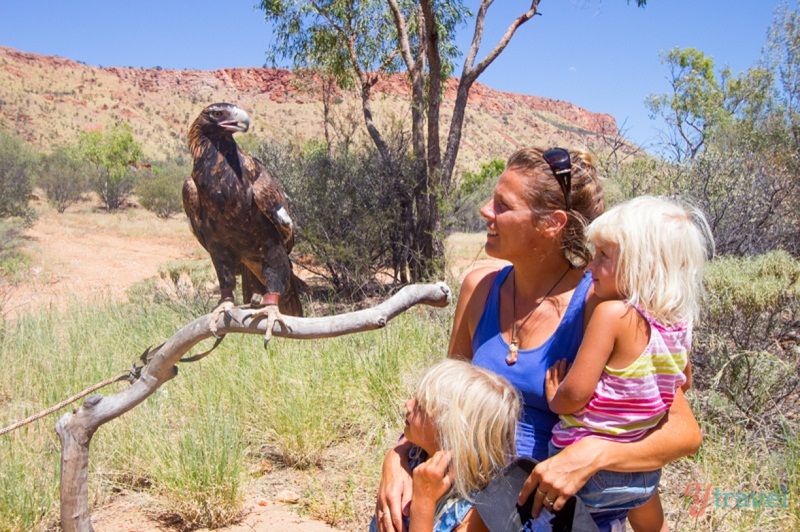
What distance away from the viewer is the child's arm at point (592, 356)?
5.22 ft

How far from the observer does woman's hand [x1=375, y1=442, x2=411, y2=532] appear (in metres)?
1.78

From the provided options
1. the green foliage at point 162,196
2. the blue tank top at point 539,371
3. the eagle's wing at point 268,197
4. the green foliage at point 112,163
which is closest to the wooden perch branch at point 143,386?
the blue tank top at point 539,371

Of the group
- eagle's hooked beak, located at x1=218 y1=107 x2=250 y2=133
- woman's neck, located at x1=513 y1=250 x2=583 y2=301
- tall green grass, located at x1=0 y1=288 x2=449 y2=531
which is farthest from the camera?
tall green grass, located at x1=0 y1=288 x2=449 y2=531

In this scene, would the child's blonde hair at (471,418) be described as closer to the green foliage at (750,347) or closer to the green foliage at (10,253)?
the green foliage at (750,347)

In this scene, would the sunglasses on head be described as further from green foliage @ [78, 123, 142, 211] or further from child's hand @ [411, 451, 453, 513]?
green foliage @ [78, 123, 142, 211]

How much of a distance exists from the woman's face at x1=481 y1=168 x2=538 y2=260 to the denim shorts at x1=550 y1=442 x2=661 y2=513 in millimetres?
571

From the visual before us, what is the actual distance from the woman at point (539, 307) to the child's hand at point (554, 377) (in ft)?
0.07

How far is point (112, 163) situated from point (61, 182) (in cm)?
642

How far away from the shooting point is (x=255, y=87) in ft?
238

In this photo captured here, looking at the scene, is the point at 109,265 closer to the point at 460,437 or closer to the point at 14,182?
the point at 14,182

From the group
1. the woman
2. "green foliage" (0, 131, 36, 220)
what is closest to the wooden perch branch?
the woman

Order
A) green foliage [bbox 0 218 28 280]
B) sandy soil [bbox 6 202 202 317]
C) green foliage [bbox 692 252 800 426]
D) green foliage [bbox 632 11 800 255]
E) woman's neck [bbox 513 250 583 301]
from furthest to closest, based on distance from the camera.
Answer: green foliage [bbox 0 218 28 280]
sandy soil [bbox 6 202 202 317]
green foliage [bbox 632 11 800 255]
green foliage [bbox 692 252 800 426]
woman's neck [bbox 513 250 583 301]

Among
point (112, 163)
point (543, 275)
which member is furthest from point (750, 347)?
point (112, 163)

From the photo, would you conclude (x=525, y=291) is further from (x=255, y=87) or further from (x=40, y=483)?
(x=255, y=87)
